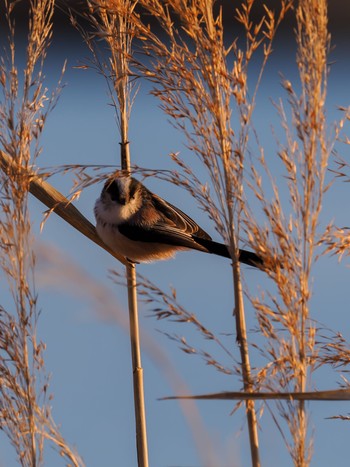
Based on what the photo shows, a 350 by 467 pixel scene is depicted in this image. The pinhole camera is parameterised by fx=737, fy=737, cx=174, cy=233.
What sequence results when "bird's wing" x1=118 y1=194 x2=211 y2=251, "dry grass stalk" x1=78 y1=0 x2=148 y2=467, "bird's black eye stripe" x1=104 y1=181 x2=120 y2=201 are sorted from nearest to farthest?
"dry grass stalk" x1=78 y1=0 x2=148 y2=467 < "bird's wing" x1=118 y1=194 x2=211 y2=251 < "bird's black eye stripe" x1=104 y1=181 x2=120 y2=201

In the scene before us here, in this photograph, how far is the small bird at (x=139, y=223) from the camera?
392cm

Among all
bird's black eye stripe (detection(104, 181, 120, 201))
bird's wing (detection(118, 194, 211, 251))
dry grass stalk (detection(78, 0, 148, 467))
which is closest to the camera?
dry grass stalk (detection(78, 0, 148, 467))

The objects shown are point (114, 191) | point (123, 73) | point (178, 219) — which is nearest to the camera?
point (123, 73)

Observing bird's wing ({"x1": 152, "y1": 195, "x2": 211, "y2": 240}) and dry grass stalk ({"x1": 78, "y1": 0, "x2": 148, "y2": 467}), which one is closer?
dry grass stalk ({"x1": 78, "y1": 0, "x2": 148, "y2": 467})

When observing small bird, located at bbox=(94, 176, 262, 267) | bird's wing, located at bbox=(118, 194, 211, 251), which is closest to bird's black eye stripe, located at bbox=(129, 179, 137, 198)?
small bird, located at bbox=(94, 176, 262, 267)

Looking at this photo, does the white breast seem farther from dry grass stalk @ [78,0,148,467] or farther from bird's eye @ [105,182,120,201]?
dry grass stalk @ [78,0,148,467]

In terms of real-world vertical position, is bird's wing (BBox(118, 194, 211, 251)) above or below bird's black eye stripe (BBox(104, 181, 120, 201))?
below

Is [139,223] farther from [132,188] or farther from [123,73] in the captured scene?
[123,73]

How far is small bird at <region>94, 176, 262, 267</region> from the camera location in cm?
392

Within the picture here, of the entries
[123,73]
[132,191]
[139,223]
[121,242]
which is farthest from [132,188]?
[123,73]

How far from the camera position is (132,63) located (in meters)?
2.24

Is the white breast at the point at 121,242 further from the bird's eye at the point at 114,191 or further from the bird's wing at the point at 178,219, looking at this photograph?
the bird's wing at the point at 178,219

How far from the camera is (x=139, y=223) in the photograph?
4.10m

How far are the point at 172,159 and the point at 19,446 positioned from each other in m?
0.91
